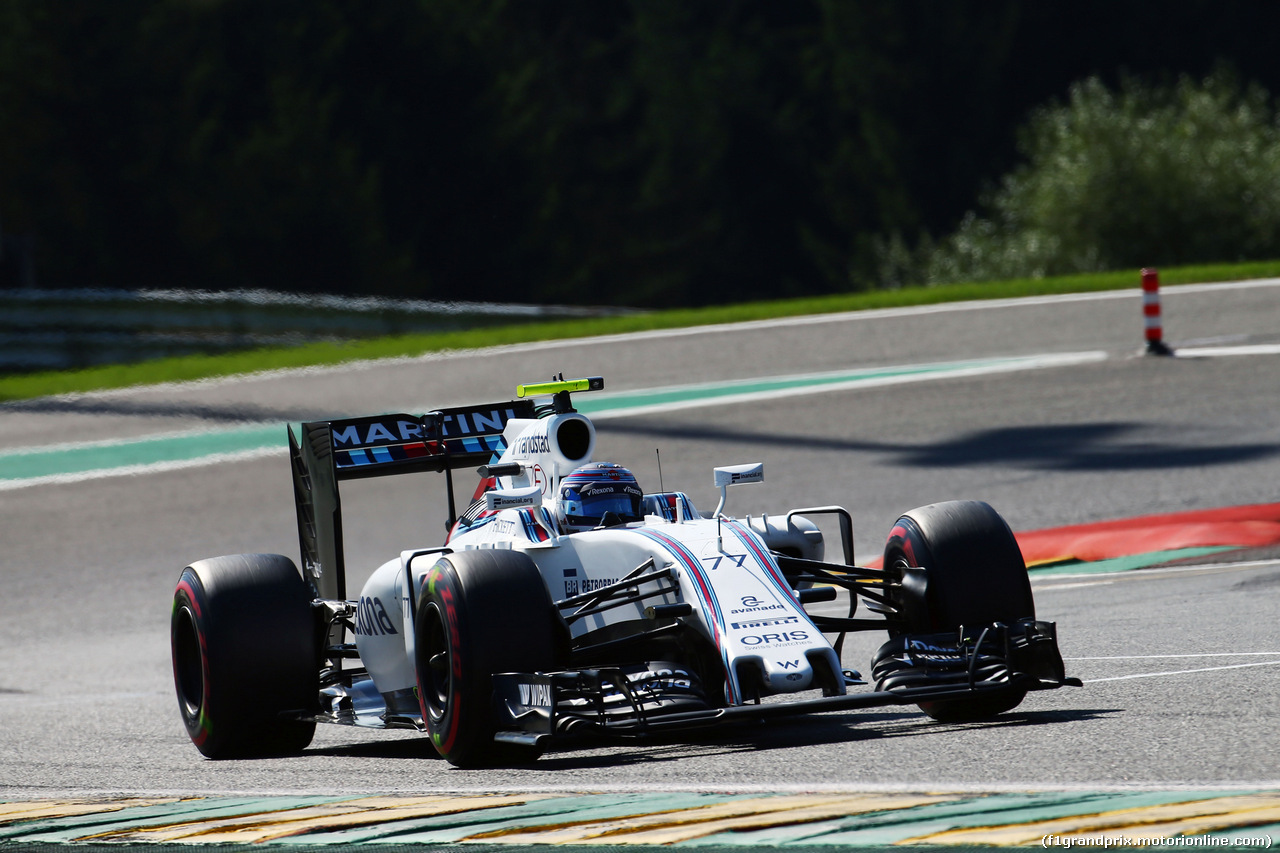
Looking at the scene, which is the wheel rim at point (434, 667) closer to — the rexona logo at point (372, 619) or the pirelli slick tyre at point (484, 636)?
the pirelli slick tyre at point (484, 636)

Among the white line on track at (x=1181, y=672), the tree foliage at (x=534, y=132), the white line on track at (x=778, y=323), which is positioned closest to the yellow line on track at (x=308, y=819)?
the white line on track at (x=1181, y=672)

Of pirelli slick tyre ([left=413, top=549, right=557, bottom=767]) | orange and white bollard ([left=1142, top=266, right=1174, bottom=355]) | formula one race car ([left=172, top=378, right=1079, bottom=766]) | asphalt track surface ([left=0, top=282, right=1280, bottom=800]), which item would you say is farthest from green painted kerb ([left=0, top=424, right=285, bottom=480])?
pirelli slick tyre ([left=413, top=549, right=557, bottom=767])

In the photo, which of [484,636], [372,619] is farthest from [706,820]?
[372,619]

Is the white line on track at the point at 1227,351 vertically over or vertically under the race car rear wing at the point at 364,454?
over

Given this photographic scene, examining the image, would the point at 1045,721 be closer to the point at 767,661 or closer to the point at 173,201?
the point at 767,661

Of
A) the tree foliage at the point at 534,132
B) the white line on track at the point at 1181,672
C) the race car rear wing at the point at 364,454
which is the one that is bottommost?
the white line on track at the point at 1181,672

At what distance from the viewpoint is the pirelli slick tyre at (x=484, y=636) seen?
6551 mm

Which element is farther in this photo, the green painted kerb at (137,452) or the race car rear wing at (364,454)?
the green painted kerb at (137,452)

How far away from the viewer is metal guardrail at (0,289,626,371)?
2567cm

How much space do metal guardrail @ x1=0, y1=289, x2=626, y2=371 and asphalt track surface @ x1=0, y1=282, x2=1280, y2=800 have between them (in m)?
5.30

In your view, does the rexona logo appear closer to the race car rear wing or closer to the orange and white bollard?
the race car rear wing

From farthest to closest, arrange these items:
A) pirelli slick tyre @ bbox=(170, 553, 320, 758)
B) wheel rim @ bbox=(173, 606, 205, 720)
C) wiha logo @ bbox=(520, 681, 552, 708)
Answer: wheel rim @ bbox=(173, 606, 205, 720)
pirelli slick tyre @ bbox=(170, 553, 320, 758)
wiha logo @ bbox=(520, 681, 552, 708)

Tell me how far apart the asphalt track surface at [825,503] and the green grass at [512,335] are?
78 cm

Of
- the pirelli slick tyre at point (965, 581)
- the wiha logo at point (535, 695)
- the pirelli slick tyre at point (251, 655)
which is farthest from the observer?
the pirelli slick tyre at point (251, 655)
